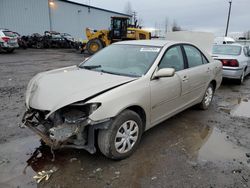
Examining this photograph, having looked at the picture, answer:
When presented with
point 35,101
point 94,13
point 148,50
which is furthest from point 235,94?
point 94,13

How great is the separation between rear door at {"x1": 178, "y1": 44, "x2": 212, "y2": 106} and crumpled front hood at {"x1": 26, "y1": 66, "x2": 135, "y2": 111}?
1.33 metres

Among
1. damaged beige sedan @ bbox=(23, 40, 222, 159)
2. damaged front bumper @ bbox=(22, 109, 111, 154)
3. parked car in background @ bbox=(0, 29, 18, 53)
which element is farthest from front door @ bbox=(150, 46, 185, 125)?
parked car in background @ bbox=(0, 29, 18, 53)

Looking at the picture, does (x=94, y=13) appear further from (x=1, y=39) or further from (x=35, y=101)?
(x=35, y=101)

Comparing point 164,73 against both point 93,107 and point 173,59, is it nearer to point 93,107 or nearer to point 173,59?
point 173,59

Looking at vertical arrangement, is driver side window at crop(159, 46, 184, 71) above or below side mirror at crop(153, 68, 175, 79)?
above

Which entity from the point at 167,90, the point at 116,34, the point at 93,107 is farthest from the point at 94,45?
the point at 93,107

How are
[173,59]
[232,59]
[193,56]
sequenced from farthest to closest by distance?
[232,59]
[193,56]
[173,59]

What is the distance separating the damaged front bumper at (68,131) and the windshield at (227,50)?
6520mm

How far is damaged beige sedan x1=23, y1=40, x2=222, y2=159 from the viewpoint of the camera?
95.9 inches

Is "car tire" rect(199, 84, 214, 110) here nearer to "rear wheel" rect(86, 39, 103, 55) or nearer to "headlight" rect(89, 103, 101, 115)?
"headlight" rect(89, 103, 101, 115)

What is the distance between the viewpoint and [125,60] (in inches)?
137

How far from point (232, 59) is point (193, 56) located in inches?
130

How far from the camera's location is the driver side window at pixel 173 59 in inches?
134

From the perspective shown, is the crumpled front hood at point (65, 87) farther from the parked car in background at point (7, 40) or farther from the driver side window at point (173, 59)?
the parked car in background at point (7, 40)
